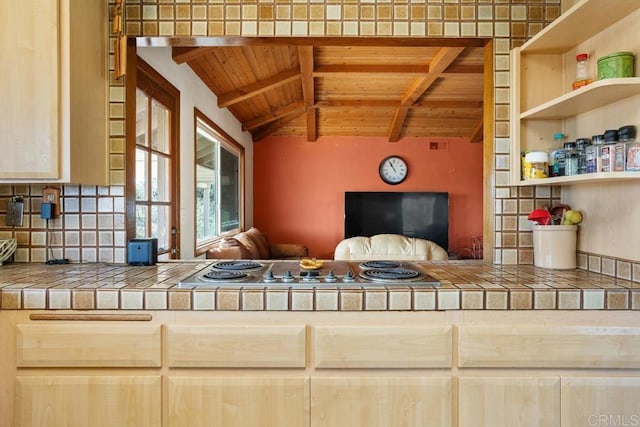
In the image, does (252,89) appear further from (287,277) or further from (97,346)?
(97,346)

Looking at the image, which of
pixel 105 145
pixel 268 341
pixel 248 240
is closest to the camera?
pixel 268 341

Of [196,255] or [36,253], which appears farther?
[196,255]

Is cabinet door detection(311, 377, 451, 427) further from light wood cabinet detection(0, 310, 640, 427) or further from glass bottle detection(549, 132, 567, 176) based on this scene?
glass bottle detection(549, 132, 567, 176)

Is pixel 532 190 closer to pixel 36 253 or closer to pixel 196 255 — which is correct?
pixel 36 253

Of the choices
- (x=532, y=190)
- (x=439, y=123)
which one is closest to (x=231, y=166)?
(x=439, y=123)

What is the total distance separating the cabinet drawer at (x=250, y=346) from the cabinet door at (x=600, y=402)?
801 millimetres

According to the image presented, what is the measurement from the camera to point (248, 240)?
13.5 feet

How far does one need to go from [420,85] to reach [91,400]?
12.7ft

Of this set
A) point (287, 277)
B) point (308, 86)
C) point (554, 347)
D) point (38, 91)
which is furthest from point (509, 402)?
point (308, 86)

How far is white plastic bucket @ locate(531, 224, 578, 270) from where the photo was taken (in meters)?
1.46

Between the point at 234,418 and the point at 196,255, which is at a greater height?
the point at 196,255

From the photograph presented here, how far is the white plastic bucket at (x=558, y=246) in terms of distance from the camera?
4.81 feet

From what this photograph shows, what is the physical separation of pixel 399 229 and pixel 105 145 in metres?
4.48

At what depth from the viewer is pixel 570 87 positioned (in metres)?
1.53
